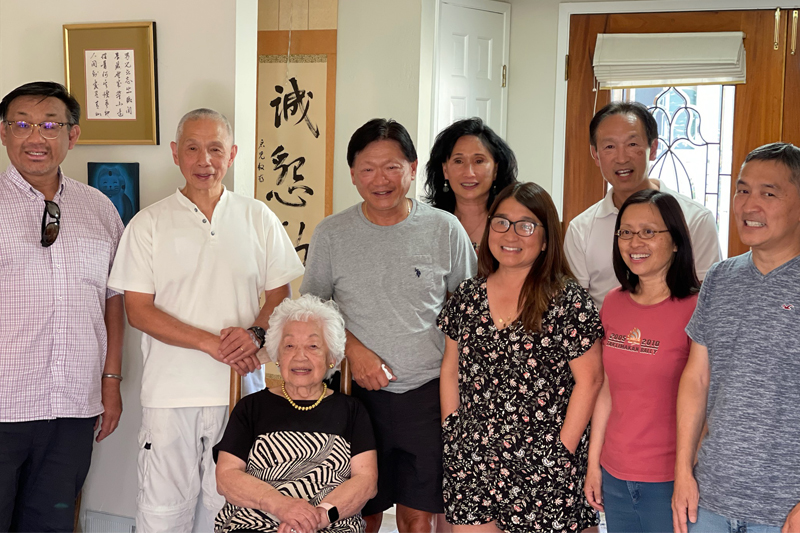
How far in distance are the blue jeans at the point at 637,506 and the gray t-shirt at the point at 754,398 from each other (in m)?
0.14

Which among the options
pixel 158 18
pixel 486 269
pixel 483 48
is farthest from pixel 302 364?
pixel 483 48

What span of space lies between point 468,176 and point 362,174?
0.47 metres

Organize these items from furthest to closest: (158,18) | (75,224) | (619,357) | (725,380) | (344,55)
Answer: (344,55) → (158,18) → (75,224) → (619,357) → (725,380)

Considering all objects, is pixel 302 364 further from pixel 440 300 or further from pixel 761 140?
pixel 761 140

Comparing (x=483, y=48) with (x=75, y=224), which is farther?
(x=483, y=48)

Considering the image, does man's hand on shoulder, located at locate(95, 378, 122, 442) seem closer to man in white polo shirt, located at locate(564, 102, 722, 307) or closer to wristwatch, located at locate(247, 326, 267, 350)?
wristwatch, located at locate(247, 326, 267, 350)

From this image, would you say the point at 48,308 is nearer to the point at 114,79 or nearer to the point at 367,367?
the point at 114,79

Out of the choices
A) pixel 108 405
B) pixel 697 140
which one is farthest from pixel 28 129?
pixel 697 140

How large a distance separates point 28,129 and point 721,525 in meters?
2.25

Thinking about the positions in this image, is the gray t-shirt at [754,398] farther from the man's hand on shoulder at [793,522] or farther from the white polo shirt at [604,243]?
the white polo shirt at [604,243]

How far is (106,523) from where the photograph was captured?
281 centimetres

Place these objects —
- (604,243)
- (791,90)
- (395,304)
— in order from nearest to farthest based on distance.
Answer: (395,304)
(604,243)
(791,90)

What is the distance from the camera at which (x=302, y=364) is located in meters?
2.04

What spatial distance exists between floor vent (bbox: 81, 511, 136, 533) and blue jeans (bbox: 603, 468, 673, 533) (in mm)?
1885
